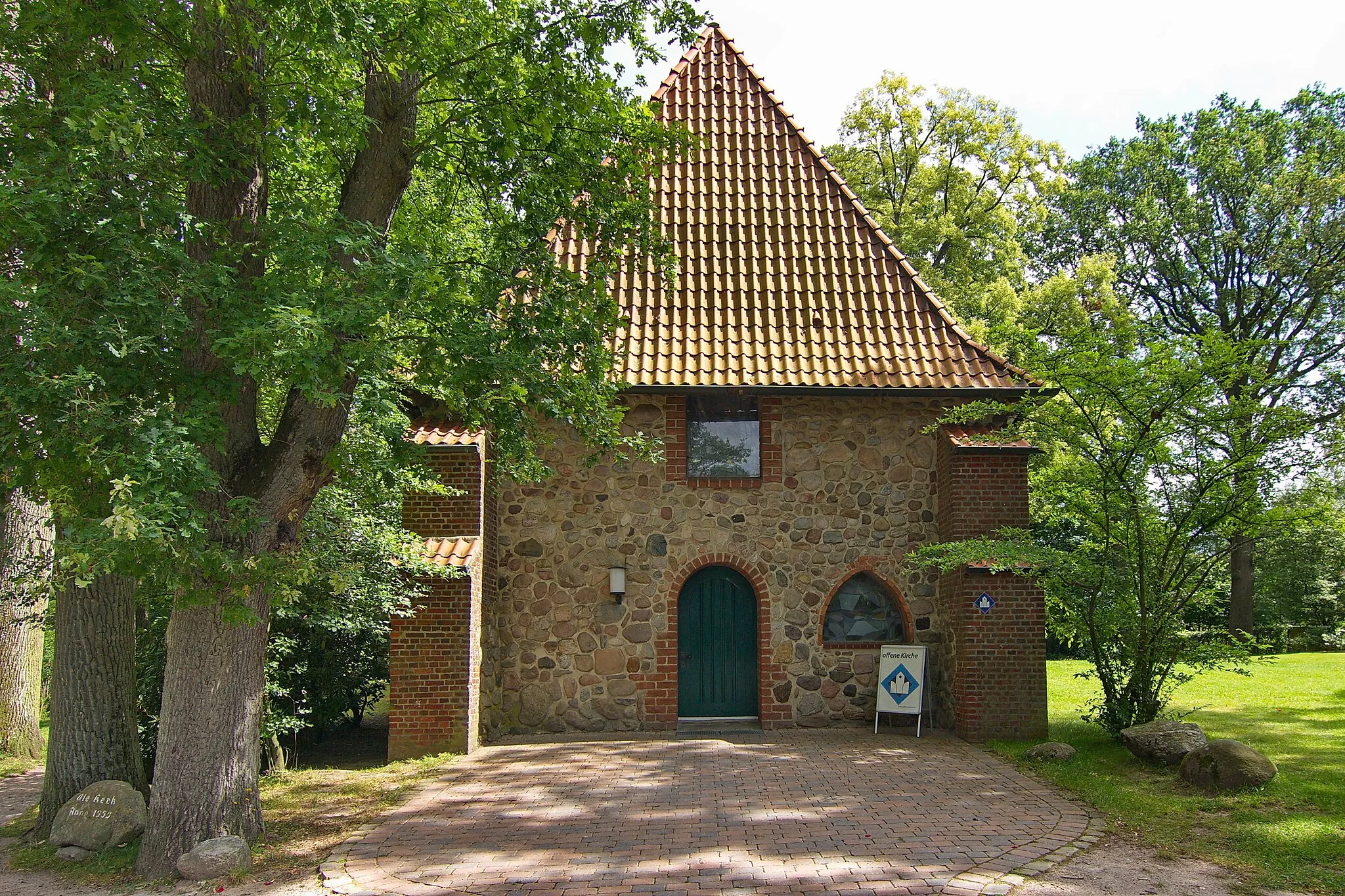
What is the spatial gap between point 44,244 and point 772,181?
33.4ft

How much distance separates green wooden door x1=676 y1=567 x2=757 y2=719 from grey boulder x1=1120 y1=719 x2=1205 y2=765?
461cm

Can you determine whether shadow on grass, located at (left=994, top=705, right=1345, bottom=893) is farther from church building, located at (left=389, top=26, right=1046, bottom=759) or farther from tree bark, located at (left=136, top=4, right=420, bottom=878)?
tree bark, located at (left=136, top=4, right=420, bottom=878)

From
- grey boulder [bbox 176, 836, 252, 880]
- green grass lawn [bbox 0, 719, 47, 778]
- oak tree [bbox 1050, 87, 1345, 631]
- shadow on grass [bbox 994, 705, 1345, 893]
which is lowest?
green grass lawn [bbox 0, 719, 47, 778]

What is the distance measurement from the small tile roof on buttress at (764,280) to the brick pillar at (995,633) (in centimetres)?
141

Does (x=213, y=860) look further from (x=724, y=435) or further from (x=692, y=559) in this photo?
(x=724, y=435)

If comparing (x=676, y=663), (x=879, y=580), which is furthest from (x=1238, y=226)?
(x=676, y=663)

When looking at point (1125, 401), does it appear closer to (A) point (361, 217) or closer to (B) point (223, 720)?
(A) point (361, 217)

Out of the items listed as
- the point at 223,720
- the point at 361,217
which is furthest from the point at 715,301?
the point at 223,720

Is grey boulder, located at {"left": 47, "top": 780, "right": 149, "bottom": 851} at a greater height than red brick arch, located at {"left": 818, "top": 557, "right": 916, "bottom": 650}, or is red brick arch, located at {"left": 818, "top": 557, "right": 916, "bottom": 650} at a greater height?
red brick arch, located at {"left": 818, "top": 557, "right": 916, "bottom": 650}

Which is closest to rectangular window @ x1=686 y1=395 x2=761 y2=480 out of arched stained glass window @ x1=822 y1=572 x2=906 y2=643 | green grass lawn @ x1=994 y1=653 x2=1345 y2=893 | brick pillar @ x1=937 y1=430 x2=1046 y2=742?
arched stained glass window @ x1=822 y1=572 x2=906 y2=643

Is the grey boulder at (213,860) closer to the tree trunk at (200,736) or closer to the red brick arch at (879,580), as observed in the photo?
the tree trunk at (200,736)

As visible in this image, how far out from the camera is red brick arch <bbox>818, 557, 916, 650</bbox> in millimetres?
12016

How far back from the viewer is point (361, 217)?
25.8 feet

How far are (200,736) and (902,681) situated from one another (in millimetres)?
7869
